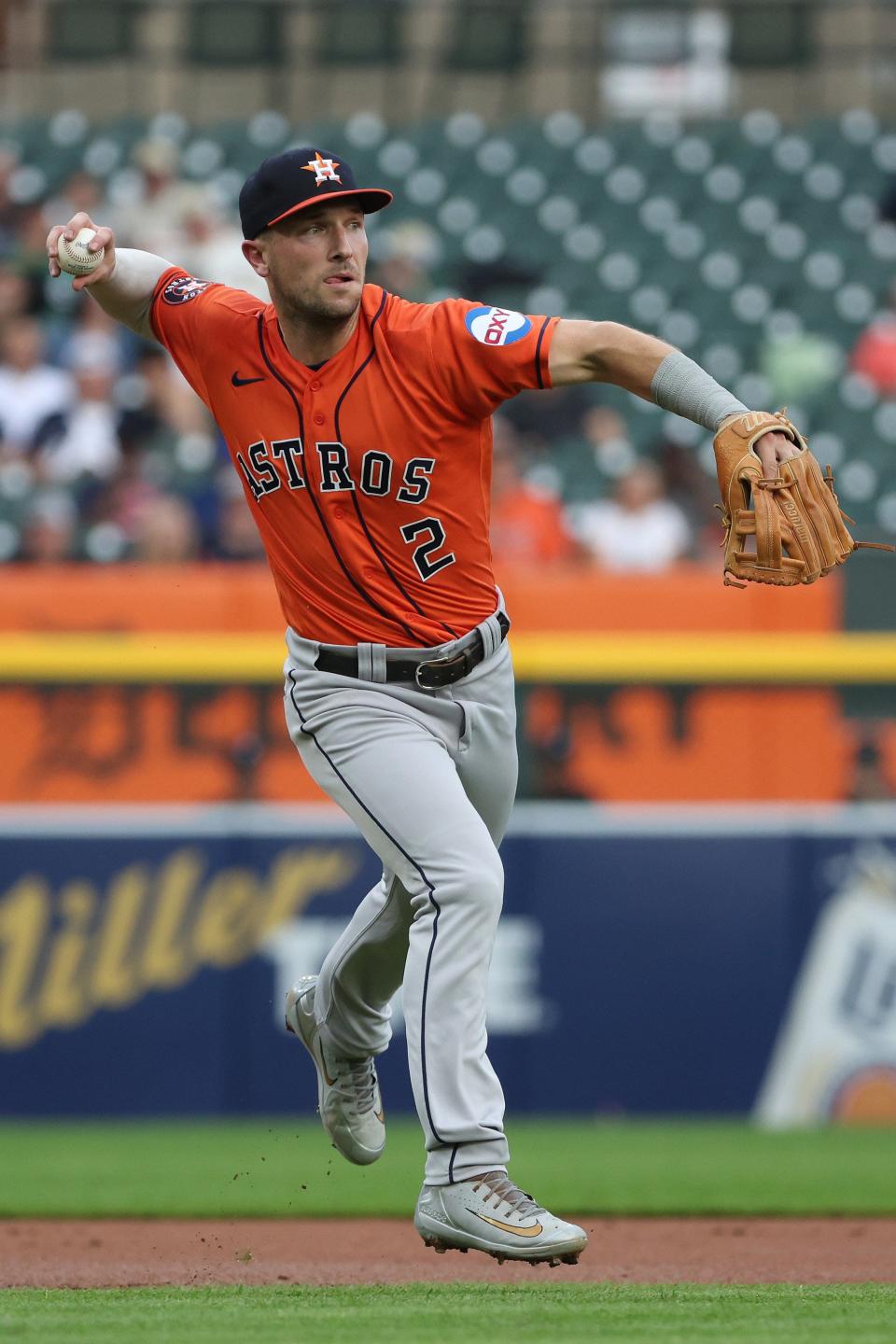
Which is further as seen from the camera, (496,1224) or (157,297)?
(157,297)

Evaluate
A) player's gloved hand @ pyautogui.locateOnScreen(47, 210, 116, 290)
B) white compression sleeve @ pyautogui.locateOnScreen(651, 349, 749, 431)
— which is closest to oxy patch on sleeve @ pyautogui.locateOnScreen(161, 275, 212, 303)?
player's gloved hand @ pyautogui.locateOnScreen(47, 210, 116, 290)

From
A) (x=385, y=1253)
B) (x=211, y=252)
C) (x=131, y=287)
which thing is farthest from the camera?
(x=211, y=252)

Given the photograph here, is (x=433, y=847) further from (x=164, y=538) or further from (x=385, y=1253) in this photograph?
(x=164, y=538)

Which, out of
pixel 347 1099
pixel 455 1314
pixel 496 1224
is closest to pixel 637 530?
pixel 347 1099

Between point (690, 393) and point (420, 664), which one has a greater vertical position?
point (690, 393)

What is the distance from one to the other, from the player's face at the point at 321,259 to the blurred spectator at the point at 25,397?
569 centimetres

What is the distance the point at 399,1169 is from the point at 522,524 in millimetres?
2997

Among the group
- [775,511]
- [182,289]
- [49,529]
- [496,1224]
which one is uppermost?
[182,289]

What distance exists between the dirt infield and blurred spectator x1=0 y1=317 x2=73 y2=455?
15.4 ft

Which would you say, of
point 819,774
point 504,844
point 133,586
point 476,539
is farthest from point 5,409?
point 476,539

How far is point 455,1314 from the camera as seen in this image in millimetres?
3623

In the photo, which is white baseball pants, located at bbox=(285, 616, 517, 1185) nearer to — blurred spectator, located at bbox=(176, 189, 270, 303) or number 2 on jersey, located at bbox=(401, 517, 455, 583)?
number 2 on jersey, located at bbox=(401, 517, 455, 583)

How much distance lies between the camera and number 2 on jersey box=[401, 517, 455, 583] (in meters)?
4.08

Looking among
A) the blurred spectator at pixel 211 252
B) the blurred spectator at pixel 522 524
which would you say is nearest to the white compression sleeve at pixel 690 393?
the blurred spectator at pixel 522 524
